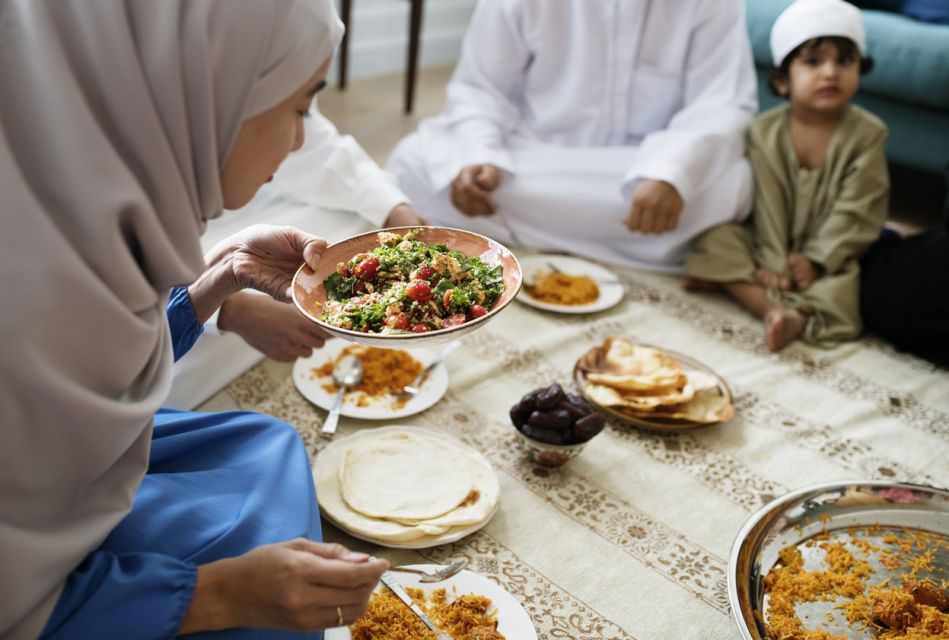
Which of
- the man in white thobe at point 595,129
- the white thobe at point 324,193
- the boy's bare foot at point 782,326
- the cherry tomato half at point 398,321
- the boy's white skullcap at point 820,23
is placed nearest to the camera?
the cherry tomato half at point 398,321

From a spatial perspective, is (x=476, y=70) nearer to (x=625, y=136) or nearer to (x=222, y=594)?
(x=625, y=136)

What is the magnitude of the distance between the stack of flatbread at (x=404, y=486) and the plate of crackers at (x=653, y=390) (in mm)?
380

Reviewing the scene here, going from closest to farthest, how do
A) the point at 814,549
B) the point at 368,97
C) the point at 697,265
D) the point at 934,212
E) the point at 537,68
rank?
1. the point at 814,549
2. the point at 697,265
3. the point at 537,68
4. the point at 934,212
5. the point at 368,97

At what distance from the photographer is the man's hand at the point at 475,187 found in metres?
2.50

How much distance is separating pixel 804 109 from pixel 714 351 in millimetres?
867

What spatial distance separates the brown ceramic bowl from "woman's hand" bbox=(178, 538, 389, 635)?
0.32 meters

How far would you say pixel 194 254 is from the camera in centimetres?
94

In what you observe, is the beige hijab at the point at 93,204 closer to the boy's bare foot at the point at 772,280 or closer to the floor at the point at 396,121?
the boy's bare foot at the point at 772,280

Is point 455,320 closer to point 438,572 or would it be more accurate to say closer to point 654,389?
point 438,572

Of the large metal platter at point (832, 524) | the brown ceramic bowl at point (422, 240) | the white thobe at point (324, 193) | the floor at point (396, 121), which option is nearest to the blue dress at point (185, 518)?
the brown ceramic bowl at point (422, 240)

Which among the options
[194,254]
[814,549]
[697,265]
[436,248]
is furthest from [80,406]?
[697,265]

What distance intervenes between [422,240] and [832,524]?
875mm

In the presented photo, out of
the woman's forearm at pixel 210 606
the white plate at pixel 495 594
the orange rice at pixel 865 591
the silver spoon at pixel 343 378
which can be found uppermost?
the woman's forearm at pixel 210 606

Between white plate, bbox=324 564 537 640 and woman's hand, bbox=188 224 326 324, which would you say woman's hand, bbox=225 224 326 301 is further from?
white plate, bbox=324 564 537 640
